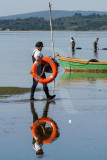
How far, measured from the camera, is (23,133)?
430 inches

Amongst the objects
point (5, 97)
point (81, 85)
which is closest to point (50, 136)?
point (5, 97)

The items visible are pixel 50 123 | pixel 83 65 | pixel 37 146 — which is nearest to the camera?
pixel 37 146

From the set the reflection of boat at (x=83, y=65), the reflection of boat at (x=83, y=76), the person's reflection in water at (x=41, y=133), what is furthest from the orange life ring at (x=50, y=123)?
the reflection of boat at (x=83, y=65)

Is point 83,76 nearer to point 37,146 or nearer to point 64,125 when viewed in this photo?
point 64,125

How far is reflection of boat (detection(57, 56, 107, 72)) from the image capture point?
30.1 meters

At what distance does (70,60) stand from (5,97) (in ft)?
47.0

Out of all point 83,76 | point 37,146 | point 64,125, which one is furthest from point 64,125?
point 83,76

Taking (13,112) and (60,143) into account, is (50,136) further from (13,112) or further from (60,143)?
(13,112)

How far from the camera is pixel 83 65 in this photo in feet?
101

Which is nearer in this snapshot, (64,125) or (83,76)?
(64,125)

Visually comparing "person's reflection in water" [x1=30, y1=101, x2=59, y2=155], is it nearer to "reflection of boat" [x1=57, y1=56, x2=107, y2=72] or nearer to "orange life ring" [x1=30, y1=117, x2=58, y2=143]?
"orange life ring" [x1=30, y1=117, x2=58, y2=143]

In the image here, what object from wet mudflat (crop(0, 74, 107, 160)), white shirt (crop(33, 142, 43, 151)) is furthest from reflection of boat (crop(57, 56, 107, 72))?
white shirt (crop(33, 142, 43, 151))

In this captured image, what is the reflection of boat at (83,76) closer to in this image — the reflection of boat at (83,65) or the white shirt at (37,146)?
the reflection of boat at (83,65)

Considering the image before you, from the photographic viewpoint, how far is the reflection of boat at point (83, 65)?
30.1 meters
